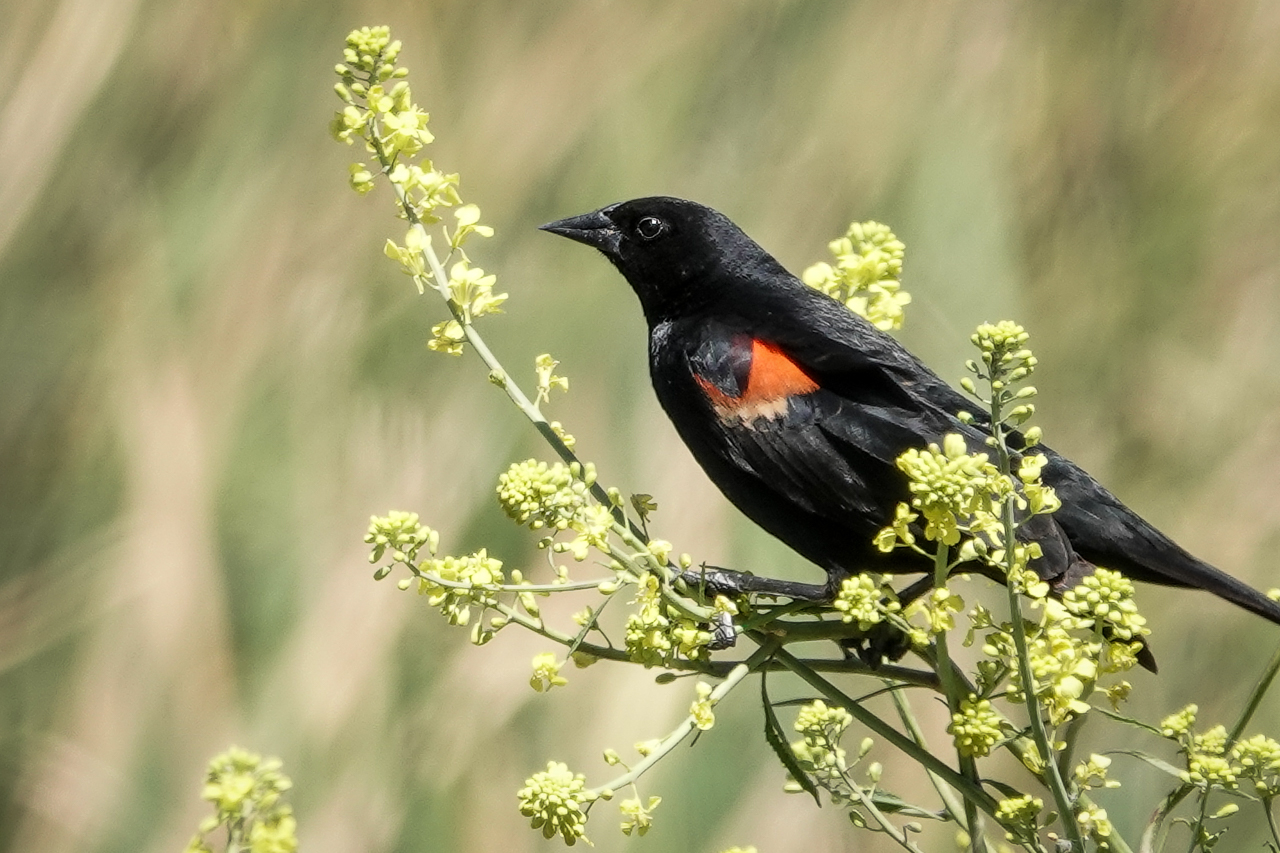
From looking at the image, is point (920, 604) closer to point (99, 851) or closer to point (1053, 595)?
point (1053, 595)

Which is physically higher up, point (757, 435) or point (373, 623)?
point (373, 623)

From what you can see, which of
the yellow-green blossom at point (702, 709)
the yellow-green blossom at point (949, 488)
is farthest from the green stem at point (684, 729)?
the yellow-green blossom at point (949, 488)

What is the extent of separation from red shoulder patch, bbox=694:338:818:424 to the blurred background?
707mm

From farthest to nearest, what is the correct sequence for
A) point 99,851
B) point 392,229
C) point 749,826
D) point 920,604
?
point 392,229
point 99,851
point 749,826
point 920,604

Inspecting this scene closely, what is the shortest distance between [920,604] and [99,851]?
8.27 ft

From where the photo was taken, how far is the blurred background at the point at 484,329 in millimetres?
3080

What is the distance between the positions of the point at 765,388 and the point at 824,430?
13cm

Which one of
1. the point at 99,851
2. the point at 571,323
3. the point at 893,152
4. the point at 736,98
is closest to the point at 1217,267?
the point at 893,152

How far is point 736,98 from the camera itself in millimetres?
3482

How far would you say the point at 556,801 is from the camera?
1.18m

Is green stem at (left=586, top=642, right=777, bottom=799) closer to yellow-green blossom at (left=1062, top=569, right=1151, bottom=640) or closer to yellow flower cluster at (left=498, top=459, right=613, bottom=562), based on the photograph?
yellow flower cluster at (left=498, top=459, right=613, bottom=562)

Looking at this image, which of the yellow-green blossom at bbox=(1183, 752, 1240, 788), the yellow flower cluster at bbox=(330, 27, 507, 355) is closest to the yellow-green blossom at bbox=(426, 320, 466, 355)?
the yellow flower cluster at bbox=(330, 27, 507, 355)

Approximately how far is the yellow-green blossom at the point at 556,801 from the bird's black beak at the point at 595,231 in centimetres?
161

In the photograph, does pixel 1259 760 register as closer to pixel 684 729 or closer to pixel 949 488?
pixel 949 488
